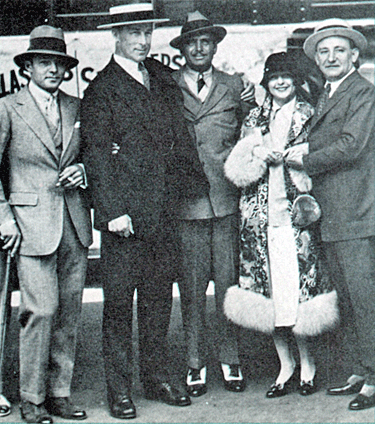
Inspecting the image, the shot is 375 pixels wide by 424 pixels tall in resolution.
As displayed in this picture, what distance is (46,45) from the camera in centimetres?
327

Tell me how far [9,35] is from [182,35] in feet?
5.41

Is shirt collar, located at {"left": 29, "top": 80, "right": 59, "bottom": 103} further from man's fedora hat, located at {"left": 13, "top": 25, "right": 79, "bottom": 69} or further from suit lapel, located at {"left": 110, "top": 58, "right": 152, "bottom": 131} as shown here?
suit lapel, located at {"left": 110, "top": 58, "right": 152, "bottom": 131}

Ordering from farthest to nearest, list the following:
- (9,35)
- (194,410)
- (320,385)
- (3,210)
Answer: (9,35) < (320,385) < (194,410) < (3,210)

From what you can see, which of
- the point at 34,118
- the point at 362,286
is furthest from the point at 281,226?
the point at 34,118

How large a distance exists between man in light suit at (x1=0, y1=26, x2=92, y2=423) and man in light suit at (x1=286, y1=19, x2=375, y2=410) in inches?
46.6

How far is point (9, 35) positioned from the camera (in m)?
4.68

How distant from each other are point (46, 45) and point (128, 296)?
4.37ft

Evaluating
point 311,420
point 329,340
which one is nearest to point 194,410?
point 311,420

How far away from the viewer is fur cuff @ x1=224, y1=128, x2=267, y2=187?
3.54 m

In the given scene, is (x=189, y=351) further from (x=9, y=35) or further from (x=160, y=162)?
(x=9, y=35)

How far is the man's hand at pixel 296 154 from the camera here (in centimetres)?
346

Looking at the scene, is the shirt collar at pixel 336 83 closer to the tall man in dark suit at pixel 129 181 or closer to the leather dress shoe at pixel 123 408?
the tall man in dark suit at pixel 129 181

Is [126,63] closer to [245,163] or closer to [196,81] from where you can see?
[196,81]

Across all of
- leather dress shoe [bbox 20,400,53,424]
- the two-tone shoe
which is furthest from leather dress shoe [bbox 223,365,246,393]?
leather dress shoe [bbox 20,400,53,424]
